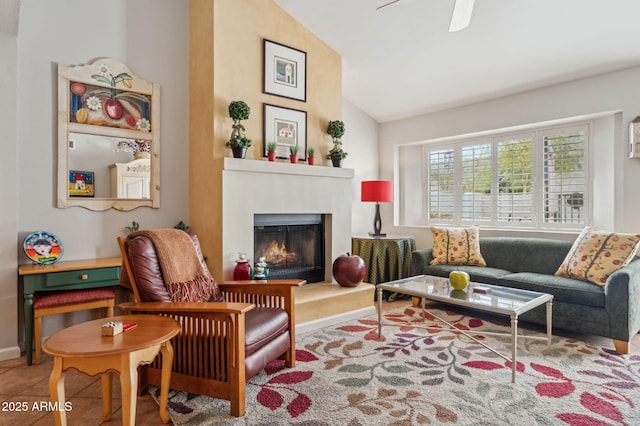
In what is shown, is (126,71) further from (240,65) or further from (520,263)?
(520,263)

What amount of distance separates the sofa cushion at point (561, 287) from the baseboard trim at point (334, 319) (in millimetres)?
1326

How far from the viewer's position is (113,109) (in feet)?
11.5

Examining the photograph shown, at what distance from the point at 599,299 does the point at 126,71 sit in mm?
4527

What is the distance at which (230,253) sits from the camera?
11.4 feet

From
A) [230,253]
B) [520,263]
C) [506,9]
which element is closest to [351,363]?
[230,253]

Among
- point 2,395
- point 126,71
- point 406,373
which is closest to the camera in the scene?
point 2,395

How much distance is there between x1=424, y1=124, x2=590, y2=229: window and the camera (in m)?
4.21

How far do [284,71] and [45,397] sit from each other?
10.9 ft

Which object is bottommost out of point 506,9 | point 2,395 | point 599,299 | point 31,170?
point 2,395

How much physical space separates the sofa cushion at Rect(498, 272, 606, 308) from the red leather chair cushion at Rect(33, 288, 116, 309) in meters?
3.57

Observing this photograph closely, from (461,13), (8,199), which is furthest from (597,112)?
(8,199)

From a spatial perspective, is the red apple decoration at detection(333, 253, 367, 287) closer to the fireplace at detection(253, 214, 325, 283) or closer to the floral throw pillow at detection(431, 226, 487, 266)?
the fireplace at detection(253, 214, 325, 283)

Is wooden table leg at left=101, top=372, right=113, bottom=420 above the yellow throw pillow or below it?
below

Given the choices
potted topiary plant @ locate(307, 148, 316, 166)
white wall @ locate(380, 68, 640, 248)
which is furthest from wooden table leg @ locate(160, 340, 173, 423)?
white wall @ locate(380, 68, 640, 248)
